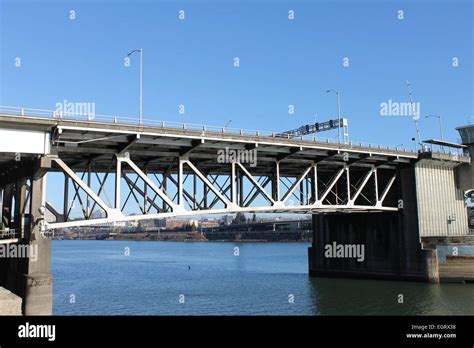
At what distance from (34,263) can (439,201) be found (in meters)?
43.6

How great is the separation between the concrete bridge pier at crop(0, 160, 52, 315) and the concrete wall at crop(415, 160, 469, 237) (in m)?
38.9

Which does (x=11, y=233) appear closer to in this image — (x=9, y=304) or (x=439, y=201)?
(x=9, y=304)

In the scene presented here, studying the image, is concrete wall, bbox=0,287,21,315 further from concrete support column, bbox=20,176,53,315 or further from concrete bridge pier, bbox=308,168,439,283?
concrete bridge pier, bbox=308,168,439,283

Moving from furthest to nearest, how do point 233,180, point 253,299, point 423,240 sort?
point 423,240 → point 253,299 → point 233,180

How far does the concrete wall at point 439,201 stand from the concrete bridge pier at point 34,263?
38.9 m

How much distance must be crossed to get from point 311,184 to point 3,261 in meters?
34.8

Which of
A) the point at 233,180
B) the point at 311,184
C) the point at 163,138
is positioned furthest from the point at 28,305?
the point at 311,184

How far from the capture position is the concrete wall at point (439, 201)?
52062mm

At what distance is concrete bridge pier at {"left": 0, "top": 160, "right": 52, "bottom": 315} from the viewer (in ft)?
85.4

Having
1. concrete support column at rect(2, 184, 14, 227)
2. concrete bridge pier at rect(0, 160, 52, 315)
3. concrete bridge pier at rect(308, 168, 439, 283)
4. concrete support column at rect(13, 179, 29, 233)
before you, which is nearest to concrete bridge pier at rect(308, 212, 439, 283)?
concrete bridge pier at rect(308, 168, 439, 283)

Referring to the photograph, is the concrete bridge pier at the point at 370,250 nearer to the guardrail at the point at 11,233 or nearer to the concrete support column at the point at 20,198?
the concrete support column at the point at 20,198

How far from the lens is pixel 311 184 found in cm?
5644

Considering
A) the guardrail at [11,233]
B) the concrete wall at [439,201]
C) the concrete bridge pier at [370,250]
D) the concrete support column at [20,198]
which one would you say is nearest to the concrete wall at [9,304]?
the guardrail at [11,233]
